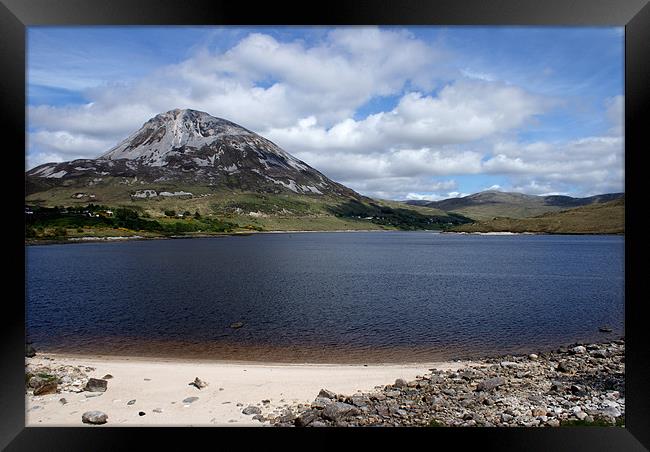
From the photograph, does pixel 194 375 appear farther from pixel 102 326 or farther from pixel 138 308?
pixel 138 308

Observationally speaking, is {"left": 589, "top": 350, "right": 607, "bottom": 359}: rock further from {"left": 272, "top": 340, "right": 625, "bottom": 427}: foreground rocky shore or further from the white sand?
the white sand

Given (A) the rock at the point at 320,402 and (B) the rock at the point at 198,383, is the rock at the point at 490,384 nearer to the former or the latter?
(A) the rock at the point at 320,402

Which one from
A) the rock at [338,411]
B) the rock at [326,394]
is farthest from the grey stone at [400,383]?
the rock at [338,411]

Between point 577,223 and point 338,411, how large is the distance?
120978mm

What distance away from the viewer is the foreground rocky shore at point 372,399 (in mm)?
6902

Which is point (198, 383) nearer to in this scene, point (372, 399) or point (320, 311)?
point (372, 399)

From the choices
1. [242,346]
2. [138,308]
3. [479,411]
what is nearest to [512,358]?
[479,411]

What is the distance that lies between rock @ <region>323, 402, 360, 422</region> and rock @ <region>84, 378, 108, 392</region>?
4.94 meters

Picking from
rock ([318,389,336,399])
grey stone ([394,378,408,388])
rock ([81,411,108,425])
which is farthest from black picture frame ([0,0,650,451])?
grey stone ([394,378,408,388])

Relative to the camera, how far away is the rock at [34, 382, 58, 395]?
26.1 feet

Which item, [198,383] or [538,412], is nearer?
[538,412]

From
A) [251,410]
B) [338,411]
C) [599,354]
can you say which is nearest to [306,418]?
[338,411]

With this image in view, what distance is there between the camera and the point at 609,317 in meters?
19.9

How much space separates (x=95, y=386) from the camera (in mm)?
8594
